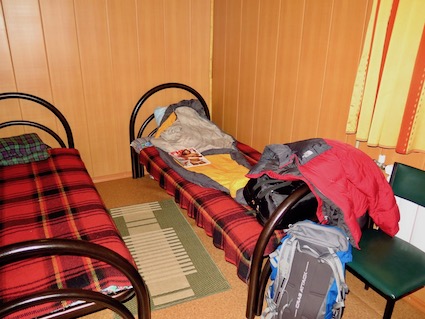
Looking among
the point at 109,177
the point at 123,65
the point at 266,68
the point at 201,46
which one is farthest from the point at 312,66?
the point at 109,177

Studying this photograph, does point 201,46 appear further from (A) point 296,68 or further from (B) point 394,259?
(B) point 394,259

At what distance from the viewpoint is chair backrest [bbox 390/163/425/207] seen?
164cm

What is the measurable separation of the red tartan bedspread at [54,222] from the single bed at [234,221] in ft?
1.71

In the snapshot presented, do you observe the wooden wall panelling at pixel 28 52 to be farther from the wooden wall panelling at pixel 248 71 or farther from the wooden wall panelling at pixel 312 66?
the wooden wall panelling at pixel 312 66

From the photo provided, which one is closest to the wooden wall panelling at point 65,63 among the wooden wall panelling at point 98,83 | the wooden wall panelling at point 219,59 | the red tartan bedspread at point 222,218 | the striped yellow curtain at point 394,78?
the wooden wall panelling at point 98,83

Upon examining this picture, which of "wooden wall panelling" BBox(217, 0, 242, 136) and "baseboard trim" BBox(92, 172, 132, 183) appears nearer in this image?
"wooden wall panelling" BBox(217, 0, 242, 136)

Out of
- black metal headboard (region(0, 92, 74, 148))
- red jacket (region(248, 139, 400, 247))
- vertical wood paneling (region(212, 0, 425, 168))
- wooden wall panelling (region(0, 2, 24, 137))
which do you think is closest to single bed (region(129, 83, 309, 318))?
red jacket (region(248, 139, 400, 247))

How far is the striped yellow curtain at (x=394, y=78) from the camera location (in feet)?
4.93

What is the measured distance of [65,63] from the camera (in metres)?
2.85

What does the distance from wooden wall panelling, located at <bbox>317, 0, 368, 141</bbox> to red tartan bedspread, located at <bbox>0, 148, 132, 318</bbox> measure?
1482 millimetres

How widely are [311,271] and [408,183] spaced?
2.36 feet

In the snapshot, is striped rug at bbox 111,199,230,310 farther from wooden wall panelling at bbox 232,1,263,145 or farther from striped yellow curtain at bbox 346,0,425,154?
striped yellow curtain at bbox 346,0,425,154

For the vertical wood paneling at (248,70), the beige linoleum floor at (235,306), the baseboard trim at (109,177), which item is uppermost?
the vertical wood paneling at (248,70)

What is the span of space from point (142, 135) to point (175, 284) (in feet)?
5.66
